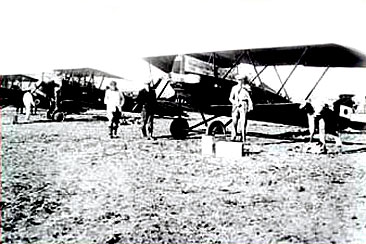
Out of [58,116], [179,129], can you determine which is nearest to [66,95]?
[58,116]

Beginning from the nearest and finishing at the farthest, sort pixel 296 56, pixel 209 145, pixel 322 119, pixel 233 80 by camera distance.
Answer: pixel 209 145, pixel 322 119, pixel 296 56, pixel 233 80

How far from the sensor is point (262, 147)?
8.94 metres

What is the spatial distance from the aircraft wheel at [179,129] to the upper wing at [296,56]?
72.3 inches

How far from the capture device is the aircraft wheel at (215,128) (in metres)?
9.26

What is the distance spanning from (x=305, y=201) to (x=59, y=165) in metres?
3.74

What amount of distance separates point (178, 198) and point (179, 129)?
6.39 m

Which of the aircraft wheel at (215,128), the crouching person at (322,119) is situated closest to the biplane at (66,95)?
the aircraft wheel at (215,128)

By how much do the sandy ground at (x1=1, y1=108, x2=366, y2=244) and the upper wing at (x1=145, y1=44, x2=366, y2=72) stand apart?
273cm

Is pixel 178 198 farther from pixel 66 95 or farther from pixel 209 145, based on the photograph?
pixel 66 95

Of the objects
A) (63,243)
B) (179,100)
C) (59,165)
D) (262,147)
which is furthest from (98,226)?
(179,100)

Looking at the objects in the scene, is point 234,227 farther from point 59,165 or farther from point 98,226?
point 59,165

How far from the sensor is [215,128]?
9.44 meters

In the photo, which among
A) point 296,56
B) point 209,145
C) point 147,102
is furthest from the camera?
point 147,102

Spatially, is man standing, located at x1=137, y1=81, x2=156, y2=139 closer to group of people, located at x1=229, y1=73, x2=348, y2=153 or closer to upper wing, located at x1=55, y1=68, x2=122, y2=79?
group of people, located at x1=229, y1=73, x2=348, y2=153
